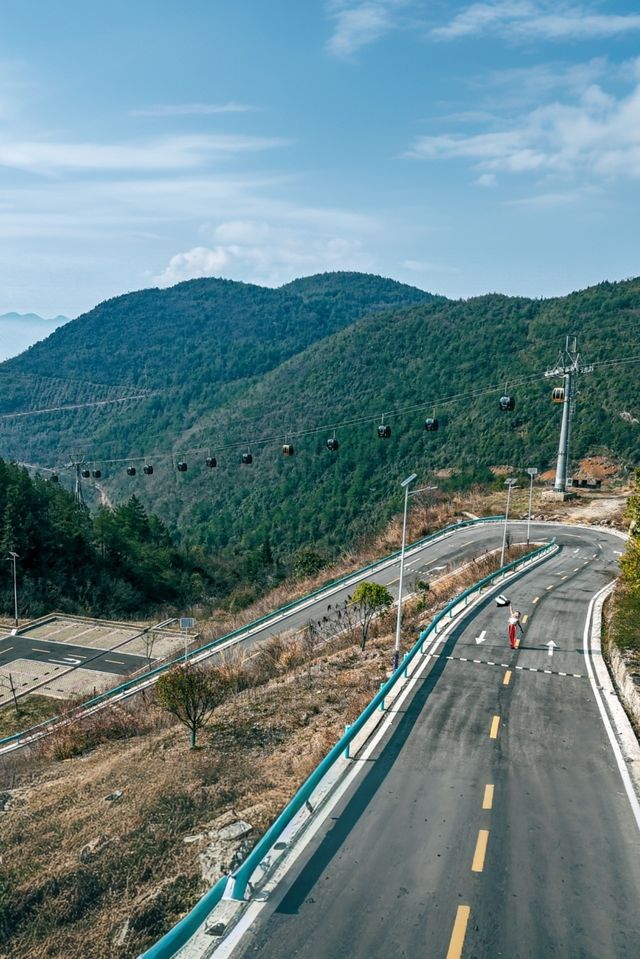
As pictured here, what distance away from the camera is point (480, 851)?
41.9 ft

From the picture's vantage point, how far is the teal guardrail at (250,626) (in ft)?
103

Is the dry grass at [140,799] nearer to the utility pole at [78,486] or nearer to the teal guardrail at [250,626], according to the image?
the teal guardrail at [250,626]

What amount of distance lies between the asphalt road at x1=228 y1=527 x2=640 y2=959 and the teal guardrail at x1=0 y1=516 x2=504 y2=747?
2056 cm

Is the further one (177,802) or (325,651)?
(325,651)

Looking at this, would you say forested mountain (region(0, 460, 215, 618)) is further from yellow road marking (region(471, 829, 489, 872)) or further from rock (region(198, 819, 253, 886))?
yellow road marking (region(471, 829, 489, 872))

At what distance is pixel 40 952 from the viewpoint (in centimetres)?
1124

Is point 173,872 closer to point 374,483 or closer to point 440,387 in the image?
point 374,483

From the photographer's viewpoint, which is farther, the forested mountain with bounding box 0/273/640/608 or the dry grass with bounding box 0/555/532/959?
the forested mountain with bounding box 0/273/640/608

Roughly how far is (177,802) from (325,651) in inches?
716

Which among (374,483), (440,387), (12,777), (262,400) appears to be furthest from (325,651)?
(262,400)

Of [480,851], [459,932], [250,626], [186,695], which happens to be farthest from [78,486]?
[459,932]

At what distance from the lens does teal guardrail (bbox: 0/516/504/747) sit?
103 feet

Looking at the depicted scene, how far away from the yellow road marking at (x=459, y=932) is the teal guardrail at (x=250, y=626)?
24.9 meters

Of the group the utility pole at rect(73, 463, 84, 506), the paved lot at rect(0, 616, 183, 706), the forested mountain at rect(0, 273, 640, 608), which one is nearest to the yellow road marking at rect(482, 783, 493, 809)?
the paved lot at rect(0, 616, 183, 706)
